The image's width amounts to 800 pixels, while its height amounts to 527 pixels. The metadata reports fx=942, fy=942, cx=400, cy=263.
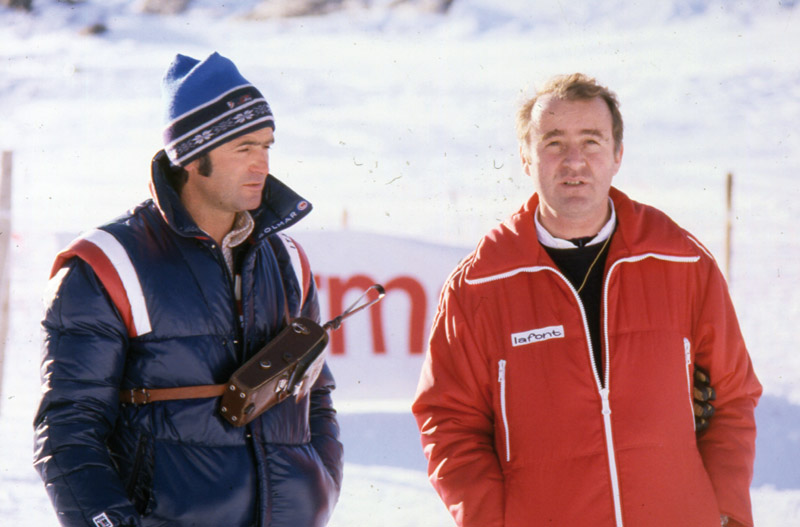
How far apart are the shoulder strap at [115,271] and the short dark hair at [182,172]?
0.30 m

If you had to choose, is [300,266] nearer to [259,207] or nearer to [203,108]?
[259,207]

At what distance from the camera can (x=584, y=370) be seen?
215 cm

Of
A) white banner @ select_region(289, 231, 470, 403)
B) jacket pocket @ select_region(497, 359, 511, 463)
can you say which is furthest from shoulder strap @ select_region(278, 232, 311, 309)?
white banner @ select_region(289, 231, 470, 403)

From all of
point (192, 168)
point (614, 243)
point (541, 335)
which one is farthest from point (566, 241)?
point (192, 168)

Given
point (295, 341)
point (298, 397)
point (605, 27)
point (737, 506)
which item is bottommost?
point (737, 506)

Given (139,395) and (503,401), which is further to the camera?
(503,401)

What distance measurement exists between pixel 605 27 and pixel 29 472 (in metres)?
9.03

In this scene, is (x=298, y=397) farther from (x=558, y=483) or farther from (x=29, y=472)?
(x=29, y=472)

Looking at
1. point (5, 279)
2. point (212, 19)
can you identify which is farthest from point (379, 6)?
point (5, 279)

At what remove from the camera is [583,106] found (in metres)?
2.33

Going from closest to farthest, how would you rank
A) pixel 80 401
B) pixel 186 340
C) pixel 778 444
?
pixel 80 401 < pixel 186 340 < pixel 778 444

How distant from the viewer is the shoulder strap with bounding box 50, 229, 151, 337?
1.97 metres

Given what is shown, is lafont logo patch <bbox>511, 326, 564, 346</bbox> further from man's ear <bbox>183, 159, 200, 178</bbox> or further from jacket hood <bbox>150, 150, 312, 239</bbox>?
man's ear <bbox>183, 159, 200, 178</bbox>

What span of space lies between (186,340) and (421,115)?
29.9 ft
